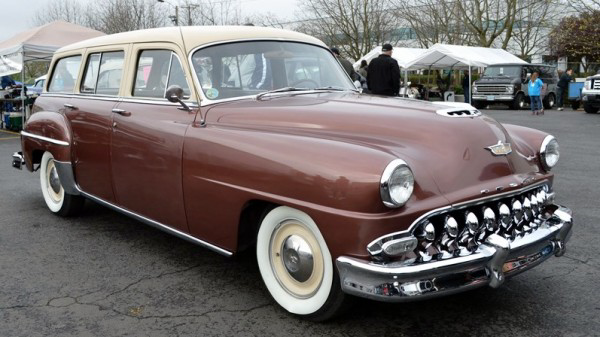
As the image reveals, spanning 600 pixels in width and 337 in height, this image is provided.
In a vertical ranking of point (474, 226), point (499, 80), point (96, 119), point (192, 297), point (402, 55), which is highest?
point (402, 55)

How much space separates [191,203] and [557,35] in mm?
30252

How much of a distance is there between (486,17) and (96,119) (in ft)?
110

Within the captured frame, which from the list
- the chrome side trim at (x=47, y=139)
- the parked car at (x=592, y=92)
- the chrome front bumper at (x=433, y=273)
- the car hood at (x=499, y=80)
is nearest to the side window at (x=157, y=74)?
the chrome side trim at (x=47, y=139)

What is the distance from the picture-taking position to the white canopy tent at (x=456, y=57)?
21.7 m

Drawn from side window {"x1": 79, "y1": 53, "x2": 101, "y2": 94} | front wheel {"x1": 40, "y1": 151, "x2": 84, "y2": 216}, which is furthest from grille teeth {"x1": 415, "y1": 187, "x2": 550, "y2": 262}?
front wheel {"x1": 40, "y1": 151, "x2": 84, "y2": 216}

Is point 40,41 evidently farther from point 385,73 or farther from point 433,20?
point 433,20

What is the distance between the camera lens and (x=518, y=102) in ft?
Result: 71.8

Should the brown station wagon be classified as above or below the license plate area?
above

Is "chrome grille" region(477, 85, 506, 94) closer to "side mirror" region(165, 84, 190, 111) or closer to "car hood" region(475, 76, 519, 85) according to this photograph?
"car hood" region(475, 76, 519, 85)

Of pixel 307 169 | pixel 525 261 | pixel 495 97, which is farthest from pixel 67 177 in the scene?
pixel 495 97

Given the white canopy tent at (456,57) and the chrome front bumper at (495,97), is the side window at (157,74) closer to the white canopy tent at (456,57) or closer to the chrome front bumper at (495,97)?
the white canopy tent at (456,57)

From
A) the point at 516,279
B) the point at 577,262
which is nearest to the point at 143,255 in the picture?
the point at 516,279

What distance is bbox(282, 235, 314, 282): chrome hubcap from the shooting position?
2.96 m

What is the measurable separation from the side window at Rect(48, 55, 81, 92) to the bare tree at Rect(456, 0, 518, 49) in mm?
31777
